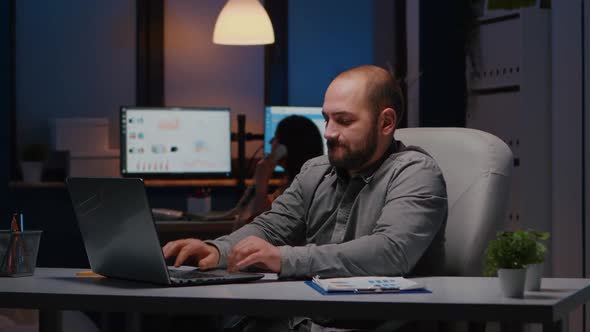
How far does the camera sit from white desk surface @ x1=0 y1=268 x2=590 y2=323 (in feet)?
5.22

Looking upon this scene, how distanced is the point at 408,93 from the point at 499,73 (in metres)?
1.31

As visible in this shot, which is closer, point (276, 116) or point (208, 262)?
point (208, 262)

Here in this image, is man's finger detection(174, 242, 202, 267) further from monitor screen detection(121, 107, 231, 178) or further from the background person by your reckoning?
monitor screen detection(121, 107, 231, 178)

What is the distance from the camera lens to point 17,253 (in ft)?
6.77

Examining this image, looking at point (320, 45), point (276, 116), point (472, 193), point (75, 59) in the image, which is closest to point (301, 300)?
point (472, 193)

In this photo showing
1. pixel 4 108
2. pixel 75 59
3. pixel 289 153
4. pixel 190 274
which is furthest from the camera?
pixel 75 59

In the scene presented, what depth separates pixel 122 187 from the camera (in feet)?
5.98

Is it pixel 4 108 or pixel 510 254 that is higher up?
pixel 4 108

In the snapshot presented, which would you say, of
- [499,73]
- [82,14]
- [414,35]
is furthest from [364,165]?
[82,14]

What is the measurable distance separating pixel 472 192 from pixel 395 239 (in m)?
0.36

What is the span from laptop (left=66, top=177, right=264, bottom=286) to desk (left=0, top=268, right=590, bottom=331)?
0.04 meters

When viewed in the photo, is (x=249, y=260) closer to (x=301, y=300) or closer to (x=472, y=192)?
(x=301, y=300)

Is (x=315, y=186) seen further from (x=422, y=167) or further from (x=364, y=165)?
(x=422, y=167)

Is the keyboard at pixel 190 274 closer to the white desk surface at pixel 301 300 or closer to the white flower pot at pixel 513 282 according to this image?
the white desk surface at pixel 301 300
